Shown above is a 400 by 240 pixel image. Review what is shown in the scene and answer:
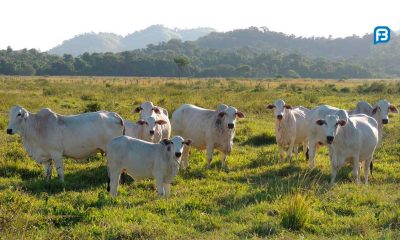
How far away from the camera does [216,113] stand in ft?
42.8

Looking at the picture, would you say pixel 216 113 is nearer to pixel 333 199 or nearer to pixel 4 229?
pixel 333 199

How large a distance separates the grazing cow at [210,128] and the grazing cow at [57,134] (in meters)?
2.32

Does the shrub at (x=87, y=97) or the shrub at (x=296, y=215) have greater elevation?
the shrub at (x=87, y=97)

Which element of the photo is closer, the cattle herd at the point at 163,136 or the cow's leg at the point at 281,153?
the cattle herd at the point at 163,136

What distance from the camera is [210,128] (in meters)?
12.8

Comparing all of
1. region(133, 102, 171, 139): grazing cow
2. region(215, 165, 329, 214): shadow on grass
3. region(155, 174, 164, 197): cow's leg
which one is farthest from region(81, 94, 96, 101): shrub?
region(155, 174, 164, 197): cow's leg

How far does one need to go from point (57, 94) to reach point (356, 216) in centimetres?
2639

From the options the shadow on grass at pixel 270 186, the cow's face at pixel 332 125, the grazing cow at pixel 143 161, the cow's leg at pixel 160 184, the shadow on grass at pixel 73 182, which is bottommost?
the shadow on grass at pixel 270 186

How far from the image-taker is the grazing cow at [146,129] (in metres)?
11.4

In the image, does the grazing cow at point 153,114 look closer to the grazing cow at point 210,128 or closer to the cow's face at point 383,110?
the grazing cow at point 210,128

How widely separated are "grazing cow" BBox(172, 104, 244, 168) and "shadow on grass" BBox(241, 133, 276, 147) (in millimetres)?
3050

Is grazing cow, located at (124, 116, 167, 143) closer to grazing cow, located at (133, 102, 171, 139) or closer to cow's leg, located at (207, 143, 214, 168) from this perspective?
grazing cow, located at (133, 102, 171, 139)

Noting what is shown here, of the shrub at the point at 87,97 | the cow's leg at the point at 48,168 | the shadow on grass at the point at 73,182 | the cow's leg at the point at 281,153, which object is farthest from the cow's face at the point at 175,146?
the shrub at the point at 87,97

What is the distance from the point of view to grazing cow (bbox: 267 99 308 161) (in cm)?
1357
